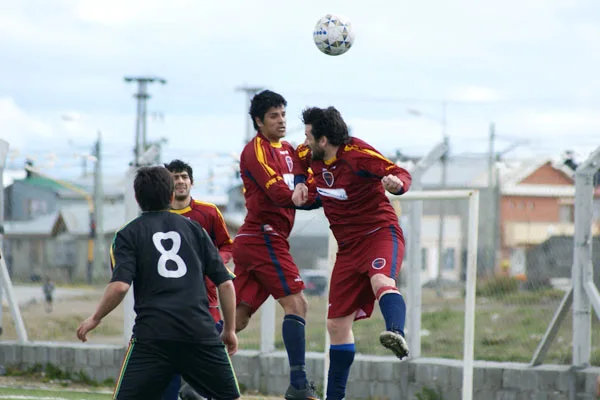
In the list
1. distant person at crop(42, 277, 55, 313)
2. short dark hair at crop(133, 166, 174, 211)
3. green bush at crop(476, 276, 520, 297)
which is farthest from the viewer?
distant person at crop(42, 277, 55, 313)

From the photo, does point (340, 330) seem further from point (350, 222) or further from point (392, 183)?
point (392, 183)

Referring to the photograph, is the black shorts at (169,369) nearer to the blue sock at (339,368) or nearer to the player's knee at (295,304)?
the blue sock at (339,368)

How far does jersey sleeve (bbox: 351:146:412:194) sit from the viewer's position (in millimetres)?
7480

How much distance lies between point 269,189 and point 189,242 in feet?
7.52

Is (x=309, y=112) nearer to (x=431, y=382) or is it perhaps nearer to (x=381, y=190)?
(x=381, y=190)

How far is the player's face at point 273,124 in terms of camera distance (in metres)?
8.38

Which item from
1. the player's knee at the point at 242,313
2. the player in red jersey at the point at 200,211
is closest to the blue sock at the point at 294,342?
the player's knee at the point at 242,313

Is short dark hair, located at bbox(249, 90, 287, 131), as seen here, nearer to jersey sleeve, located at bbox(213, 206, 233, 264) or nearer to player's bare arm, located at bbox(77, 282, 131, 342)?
jersey sleeve, located at bbox(213, 206, 233, 264)

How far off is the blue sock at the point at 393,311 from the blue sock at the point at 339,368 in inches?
25.2

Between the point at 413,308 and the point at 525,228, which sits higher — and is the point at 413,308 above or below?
below

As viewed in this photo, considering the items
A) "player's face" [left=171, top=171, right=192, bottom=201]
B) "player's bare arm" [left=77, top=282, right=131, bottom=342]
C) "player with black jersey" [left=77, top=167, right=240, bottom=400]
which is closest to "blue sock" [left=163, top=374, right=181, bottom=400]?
"player's face" [left=171, top=171, right=192, bottom=201]

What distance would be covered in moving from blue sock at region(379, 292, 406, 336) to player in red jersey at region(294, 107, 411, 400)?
0.07 m

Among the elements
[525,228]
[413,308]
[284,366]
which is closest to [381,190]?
[413,308]

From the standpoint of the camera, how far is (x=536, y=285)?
38.5 ft
